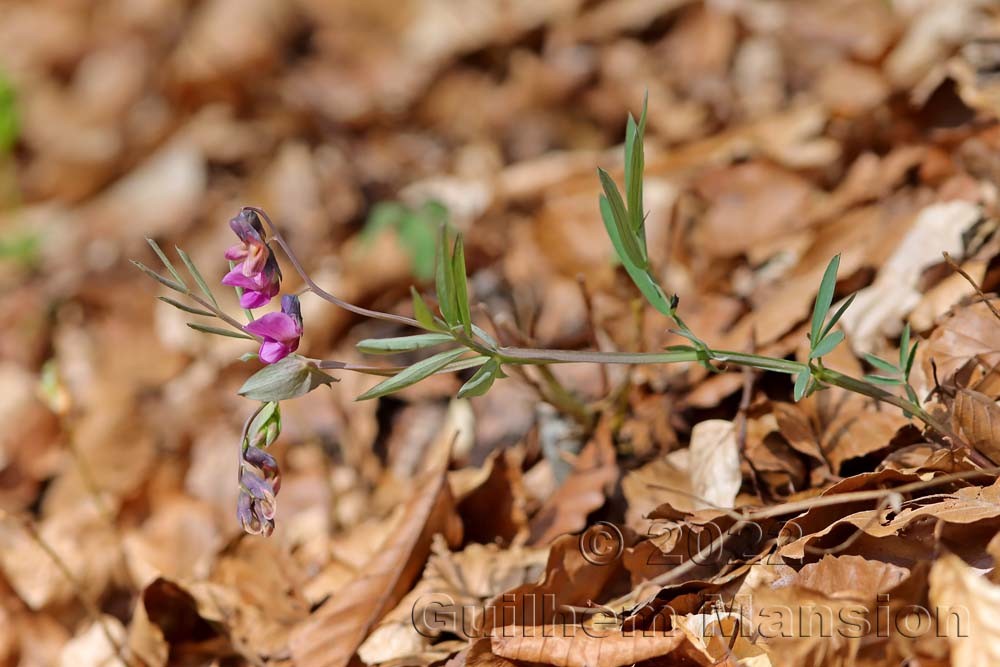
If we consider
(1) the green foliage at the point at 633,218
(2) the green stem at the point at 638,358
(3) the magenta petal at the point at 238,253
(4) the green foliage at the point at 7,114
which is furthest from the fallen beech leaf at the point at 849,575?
(4) the green foliage at the point at 7,114

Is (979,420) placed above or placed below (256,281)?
below

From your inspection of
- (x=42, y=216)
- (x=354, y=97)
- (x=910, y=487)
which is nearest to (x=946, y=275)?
(x=910, y=487)

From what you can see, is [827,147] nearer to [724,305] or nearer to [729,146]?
[729,146]

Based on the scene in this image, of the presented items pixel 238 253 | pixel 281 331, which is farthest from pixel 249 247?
pixel 281 331

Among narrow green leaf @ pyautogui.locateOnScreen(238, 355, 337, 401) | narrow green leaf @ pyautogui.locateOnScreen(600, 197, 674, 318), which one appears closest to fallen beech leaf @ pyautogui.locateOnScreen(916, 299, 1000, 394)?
narrow green leaf @ pyautogui.locateOnScreen(600, 197, 674, 318)

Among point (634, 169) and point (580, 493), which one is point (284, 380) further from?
point (580, 493)
